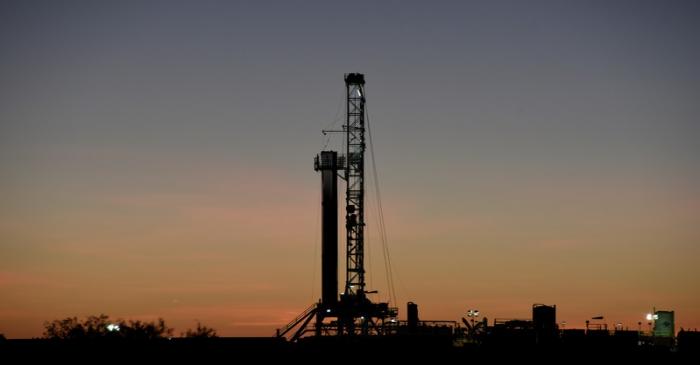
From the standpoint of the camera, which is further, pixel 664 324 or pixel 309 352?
pixel 664 324

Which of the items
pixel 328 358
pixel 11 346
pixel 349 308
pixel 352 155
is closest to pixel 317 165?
pixel 352 155

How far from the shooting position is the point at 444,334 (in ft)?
333

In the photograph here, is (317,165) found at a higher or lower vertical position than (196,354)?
higher

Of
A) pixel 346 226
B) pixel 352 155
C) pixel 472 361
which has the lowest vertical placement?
pixel 472 361

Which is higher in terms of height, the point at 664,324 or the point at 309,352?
the point at 664,324

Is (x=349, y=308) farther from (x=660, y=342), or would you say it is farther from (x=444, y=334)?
(x=660, y=342)

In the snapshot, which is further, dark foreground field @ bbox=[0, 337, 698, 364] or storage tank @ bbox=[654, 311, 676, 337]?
storage tank @ bbox=[654, 311, 676, 337]

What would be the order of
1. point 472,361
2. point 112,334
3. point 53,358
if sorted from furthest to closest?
point 112,334 → point 472,361 → point 53,358

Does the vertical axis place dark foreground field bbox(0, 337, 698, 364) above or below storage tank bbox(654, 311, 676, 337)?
below

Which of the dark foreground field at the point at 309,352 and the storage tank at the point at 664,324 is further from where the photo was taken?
the storage tank at the point at 664,324

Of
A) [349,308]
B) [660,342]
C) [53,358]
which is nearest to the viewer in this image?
[53,358]

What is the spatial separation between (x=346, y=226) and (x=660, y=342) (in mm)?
38216

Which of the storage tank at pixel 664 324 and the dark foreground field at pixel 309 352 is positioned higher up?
the storage tank at pixel 664 324

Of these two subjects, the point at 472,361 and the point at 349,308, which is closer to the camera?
the point at 472,361
